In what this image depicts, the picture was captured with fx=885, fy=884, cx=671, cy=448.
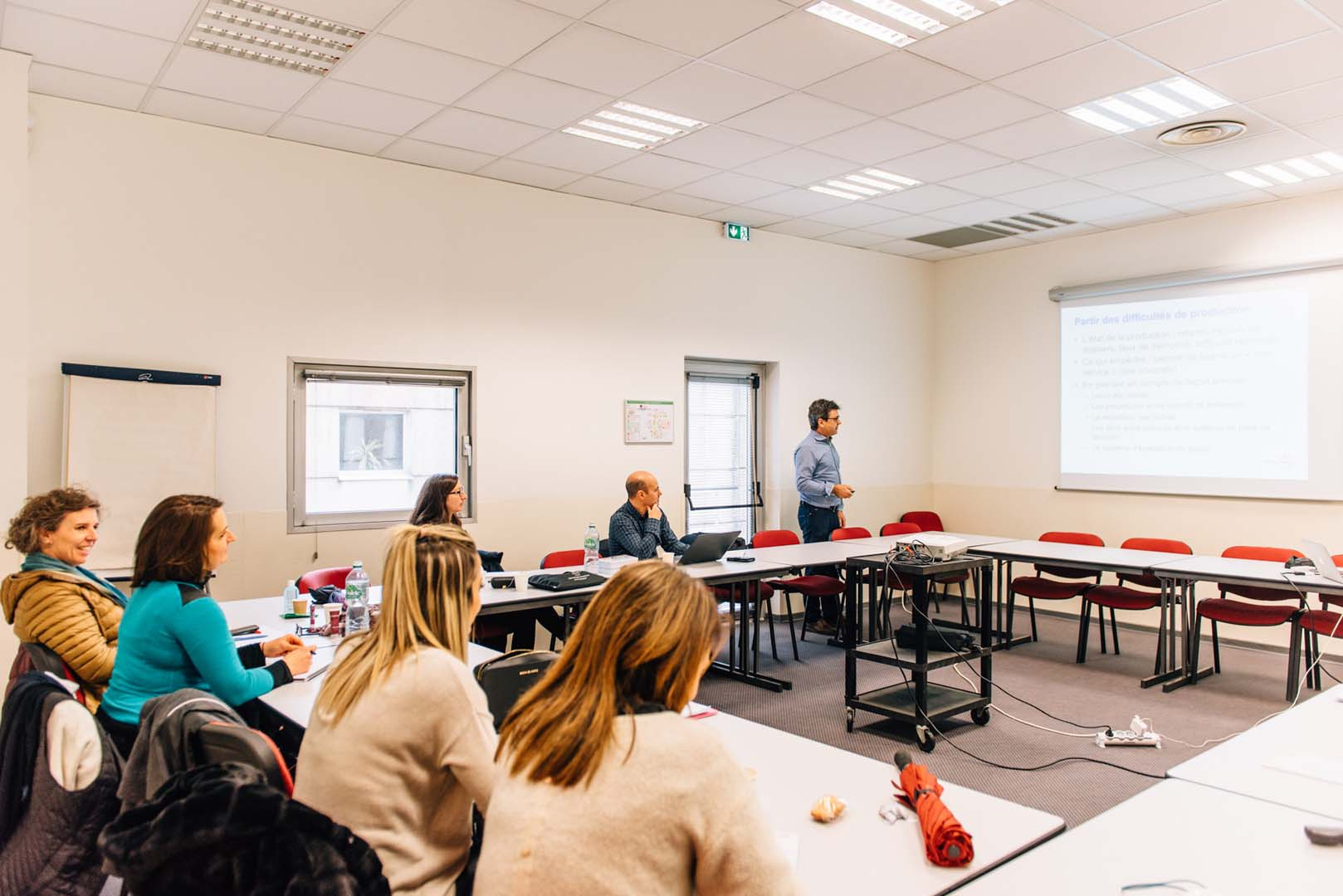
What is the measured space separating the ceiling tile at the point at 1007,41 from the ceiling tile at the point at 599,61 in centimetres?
112

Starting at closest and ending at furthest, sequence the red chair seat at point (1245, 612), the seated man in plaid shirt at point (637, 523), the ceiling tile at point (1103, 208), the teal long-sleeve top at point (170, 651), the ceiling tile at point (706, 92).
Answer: the teal long-sleeve top at point (170, 651)
the ceiling tile at point (706, 92)
the red chair seat at point (1245, 612)
the seated man in plaid shirt at point (637, 523)
the ceiling tile at point (1103, 208)

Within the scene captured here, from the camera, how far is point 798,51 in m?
3.86

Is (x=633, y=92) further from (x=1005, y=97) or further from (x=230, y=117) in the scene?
(x=230, y=117)

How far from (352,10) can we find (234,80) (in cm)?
102

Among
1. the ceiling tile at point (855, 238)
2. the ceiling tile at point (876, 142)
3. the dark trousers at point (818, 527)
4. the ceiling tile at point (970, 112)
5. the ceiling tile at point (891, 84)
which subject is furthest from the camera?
the ceiling tile at point (855, 238)

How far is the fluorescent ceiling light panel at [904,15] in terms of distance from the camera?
3467mm

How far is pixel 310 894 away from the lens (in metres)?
1.24

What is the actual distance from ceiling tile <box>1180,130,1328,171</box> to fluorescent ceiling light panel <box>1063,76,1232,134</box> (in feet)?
2.19

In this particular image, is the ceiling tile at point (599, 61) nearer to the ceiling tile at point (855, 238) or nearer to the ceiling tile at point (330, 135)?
the ceiling tile at point (330, 135)

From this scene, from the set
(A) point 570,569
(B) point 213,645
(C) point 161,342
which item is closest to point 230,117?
(C) point 161,342

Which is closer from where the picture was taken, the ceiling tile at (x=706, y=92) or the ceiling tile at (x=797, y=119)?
the ceiling tile at (x=706, y=92)

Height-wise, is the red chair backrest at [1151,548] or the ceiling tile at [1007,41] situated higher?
the ceiling tile at [1007,41]

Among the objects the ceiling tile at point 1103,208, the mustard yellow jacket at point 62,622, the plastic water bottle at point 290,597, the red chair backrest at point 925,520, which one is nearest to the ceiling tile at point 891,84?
the ceiling tile at point 1103,208

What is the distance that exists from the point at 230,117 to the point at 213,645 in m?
3.33
